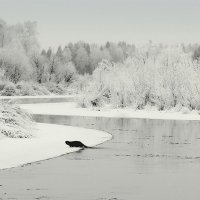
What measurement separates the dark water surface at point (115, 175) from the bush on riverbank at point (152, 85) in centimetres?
2220

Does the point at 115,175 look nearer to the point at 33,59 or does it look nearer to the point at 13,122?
the point at 13,122

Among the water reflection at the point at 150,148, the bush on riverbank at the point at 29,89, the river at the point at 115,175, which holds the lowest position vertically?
the bush on riverbank at the point at 29,89

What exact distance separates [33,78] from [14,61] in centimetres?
503

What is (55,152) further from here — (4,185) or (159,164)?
(4,185)

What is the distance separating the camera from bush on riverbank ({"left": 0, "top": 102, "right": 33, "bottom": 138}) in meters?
21.1

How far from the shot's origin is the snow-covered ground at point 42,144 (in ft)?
54.8

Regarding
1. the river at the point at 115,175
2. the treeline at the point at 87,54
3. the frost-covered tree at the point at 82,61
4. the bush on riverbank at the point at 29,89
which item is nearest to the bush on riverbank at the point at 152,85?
the river at the point at 115,175

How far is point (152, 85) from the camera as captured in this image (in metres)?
45.5

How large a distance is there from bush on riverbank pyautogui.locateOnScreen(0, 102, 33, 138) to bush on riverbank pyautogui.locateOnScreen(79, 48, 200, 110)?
829 inches

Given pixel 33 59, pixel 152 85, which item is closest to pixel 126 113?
pixel 152 85

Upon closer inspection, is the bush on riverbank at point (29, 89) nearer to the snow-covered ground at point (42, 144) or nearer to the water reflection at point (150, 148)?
the water reflection at point (150, 148)

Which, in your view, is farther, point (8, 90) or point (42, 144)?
point (8, 90)

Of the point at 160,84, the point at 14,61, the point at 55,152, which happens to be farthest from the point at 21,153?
the point at 14,61

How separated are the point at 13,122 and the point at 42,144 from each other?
2.83 m
